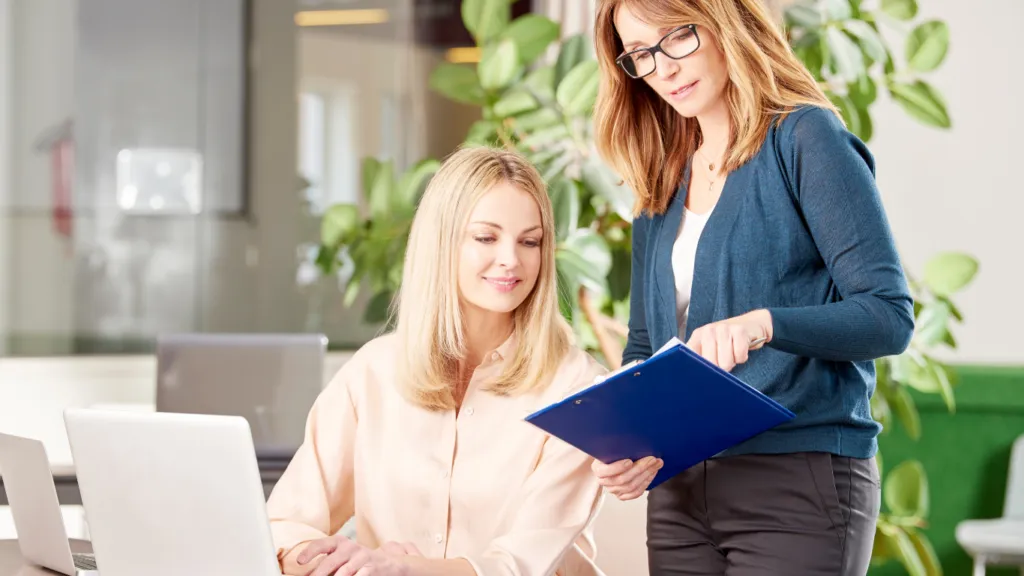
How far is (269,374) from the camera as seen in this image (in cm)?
304

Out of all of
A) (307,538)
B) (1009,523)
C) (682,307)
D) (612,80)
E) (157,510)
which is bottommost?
(1009,523)

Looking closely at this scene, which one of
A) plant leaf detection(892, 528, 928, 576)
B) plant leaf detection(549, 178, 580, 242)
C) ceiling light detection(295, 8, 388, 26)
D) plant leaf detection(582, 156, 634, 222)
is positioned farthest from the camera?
ceiling light detection(295, 8, 388, 26)

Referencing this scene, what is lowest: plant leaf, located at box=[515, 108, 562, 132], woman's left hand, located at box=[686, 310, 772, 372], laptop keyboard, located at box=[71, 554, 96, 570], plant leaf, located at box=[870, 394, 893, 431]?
plant leaf, located at box=[870, 394, 893, 431]

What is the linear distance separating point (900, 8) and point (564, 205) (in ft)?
3.64

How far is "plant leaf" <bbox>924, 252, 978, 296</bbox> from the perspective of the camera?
10.4 ft

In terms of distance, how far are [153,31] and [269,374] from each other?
5.79ft

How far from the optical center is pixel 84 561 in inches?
62.6

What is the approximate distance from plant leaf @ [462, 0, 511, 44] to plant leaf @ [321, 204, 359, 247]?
2.16 ft

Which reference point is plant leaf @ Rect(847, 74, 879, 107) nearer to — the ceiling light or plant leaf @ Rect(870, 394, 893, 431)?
plant leaf @ Rect(870, 394, 893, 431)

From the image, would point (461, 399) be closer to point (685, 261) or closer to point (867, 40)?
point (685, 261)

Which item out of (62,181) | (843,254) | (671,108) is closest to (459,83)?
(671,108)

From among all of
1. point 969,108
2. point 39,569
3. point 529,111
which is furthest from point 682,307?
point 969,108

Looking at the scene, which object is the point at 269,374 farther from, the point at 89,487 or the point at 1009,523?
the point at 1009,523

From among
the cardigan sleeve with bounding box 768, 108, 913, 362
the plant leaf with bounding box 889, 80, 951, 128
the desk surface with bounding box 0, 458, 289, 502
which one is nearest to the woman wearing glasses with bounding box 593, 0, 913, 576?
the cardigan sleeve with bounding box 768, 108, 913, 362
